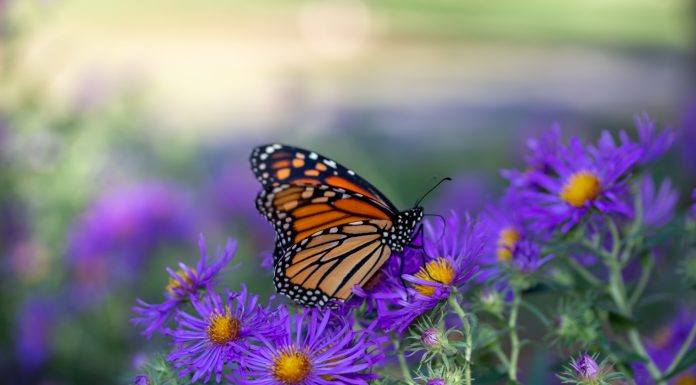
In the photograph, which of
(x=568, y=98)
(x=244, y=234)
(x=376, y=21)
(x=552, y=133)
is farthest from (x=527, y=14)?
(x=552, y=133)

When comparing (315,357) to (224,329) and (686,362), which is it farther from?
(686,362)

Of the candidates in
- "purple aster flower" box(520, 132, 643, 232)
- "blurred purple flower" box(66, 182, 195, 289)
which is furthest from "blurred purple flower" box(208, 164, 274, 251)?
"purple aster flower" box(520, 132, 643, 232)

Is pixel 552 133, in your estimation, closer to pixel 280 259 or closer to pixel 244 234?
pixel 280 259

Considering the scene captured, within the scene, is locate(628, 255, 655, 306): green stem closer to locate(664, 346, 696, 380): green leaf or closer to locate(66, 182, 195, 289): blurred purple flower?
locate(664, 346, 696, 380): green leaf

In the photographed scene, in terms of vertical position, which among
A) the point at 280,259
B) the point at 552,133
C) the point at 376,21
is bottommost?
the point at 280,259

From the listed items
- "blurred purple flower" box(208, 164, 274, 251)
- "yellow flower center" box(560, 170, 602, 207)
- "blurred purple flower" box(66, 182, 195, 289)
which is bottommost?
"yellow flower center" box(560, 170, 602, 207)

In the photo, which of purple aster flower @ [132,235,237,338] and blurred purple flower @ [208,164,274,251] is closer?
purple aster flower @ [132,235,237,338]

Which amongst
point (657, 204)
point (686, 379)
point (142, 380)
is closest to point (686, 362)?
point (686, 379)
